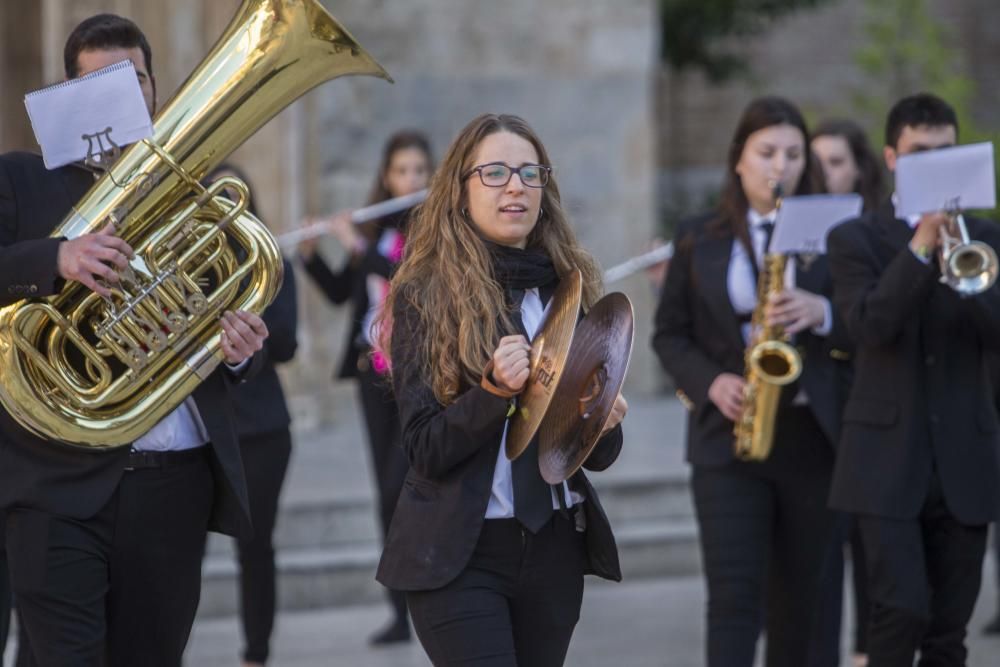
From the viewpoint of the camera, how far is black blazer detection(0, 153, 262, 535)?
380 cm

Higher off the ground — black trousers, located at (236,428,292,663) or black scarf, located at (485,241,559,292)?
black scarf, located at (485,241,559,292)

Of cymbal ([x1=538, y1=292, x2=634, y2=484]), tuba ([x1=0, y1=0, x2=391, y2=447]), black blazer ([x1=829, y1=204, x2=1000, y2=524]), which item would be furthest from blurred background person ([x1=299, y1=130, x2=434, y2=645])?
cymbal ([x1=538, y1=292, x2=634, y2=484])

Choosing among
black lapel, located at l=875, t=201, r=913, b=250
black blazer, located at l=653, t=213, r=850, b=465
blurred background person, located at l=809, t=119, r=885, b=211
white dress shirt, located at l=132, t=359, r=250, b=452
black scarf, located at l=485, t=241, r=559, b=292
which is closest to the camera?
black scarf, located at l=485, t=241, r=559, b=292

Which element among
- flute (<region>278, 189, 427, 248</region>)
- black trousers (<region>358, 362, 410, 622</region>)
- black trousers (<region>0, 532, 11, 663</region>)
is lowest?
black trousers (<region>0, 532, 11, 663</region>)

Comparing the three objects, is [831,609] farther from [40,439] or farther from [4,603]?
[40,439]

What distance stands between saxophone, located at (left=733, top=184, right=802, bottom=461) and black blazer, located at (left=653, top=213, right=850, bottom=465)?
0.34 ft

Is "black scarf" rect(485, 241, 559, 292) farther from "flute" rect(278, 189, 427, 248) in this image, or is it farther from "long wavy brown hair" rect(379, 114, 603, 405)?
"flute" rect(278, 189, 427, 248)

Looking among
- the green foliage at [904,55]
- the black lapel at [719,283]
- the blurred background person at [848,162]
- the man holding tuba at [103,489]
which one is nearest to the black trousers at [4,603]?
the man holding tuba at [103,489]

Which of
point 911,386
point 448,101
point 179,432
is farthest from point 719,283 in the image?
point 448,101

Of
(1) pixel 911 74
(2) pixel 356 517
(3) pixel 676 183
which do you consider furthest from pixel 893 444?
(3) pixel 676 183

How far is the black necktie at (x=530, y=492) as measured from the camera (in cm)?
370

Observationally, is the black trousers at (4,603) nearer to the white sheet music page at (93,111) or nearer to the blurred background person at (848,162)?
the white sheet music page at (93,111)

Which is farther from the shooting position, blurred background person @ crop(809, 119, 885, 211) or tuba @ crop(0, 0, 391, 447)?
blurred background person @ crop(809, 119, 885, 211)

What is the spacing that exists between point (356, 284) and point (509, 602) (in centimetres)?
365
